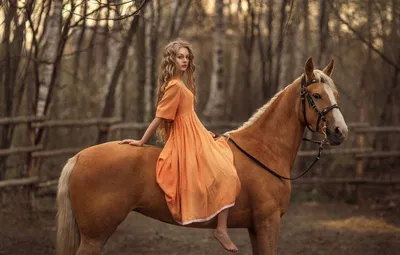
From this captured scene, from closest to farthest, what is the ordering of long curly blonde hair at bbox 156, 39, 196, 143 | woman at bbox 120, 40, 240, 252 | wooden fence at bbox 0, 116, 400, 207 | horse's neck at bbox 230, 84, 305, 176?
woman at bbox 120, 40, 240, 252
long curly blonde hair at bbox 156, 39, 196, 143
horse's neck at bbox 230, 84, 305, 176
wooden fence at bbox 0, 116, 400, 207

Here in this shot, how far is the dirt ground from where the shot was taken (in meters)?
7.34

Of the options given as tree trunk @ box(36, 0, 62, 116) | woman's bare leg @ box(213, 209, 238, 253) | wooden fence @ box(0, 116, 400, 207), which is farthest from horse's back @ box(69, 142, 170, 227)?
tree trunk @ box(36, 0, 62, 116)

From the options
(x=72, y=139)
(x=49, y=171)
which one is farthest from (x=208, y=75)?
(x=49, y=171)

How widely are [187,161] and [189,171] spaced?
83 millimetres

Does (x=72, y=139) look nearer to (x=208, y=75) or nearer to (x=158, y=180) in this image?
(x=158, y=180)

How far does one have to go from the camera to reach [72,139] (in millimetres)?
11531

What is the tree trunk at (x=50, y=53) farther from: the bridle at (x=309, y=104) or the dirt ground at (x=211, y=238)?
the bridle at (x=309, y=104)

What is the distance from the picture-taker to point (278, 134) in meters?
5.08

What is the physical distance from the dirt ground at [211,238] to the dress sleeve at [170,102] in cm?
303

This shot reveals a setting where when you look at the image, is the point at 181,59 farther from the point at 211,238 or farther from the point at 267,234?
the point at 211,238

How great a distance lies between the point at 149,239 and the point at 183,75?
372 cm

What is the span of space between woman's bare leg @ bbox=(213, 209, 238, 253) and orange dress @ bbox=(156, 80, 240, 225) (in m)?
0.10

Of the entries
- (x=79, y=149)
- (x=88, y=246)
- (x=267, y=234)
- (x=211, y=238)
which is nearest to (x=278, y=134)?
(x=267, y=234)

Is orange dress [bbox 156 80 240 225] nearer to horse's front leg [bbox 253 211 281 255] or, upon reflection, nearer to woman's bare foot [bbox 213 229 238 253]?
woman's bare foot [bbox 213 229 238 253]
